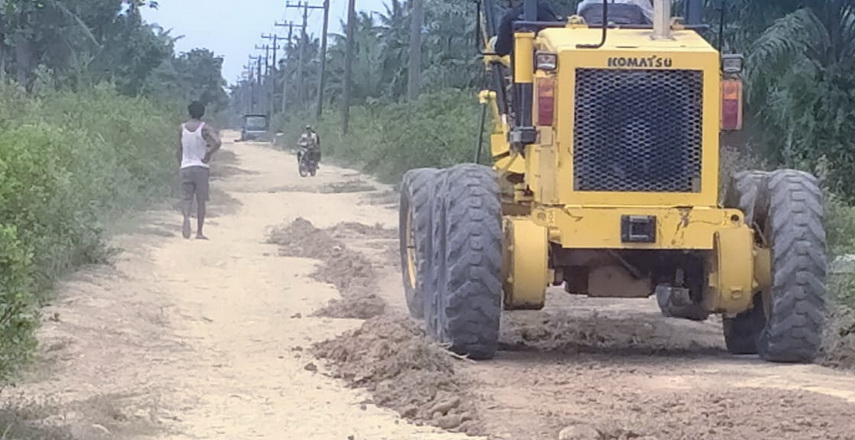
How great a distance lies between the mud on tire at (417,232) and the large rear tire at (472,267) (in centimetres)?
107

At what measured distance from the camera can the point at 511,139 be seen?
10.6 meters

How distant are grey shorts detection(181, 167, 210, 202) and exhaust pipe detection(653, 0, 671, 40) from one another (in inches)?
351

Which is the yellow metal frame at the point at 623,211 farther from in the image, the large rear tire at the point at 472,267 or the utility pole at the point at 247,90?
the utility pole at the point at 247,90

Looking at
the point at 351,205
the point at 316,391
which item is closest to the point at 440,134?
the point at 351,205

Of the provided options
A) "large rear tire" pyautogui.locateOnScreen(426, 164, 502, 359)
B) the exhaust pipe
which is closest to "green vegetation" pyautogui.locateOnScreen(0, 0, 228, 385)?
"large rear tire" pyautogui.locateOnScreen(426, 164, 502, 359)

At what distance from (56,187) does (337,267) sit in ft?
14.4

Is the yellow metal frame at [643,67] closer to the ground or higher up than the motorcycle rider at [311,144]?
higher up

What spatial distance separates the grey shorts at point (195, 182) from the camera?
17.9 metres

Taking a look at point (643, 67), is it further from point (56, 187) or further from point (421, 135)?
point (421, 135)

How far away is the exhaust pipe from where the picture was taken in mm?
10031

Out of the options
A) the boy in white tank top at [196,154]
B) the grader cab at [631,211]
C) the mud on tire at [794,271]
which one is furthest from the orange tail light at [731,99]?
the boy in white tank top at [196,154]

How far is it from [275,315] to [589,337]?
258cm

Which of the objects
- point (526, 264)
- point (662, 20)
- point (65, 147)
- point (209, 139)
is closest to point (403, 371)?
point (526, 264)

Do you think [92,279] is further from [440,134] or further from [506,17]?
[440,134]
